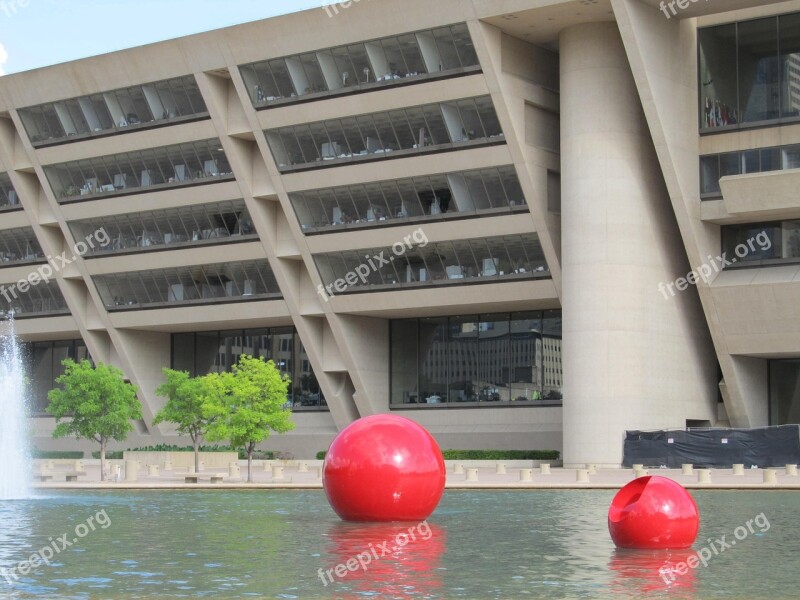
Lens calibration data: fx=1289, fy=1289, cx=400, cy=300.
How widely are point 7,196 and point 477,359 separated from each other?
101ft

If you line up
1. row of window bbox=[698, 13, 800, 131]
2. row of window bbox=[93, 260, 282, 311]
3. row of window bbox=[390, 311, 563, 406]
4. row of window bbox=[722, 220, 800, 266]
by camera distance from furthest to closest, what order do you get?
row of window bbox=[93, 260, 282, 311] < row of window bbox=[390, 311, 563, 406] < row of window bbox=[722, 220, 800, 266] < row of window bbox=[698, 13, 800, 131]

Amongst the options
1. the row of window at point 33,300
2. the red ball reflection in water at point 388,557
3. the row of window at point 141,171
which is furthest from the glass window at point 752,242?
the row of window at point 33,300

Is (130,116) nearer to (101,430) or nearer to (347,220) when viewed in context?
(347,220)

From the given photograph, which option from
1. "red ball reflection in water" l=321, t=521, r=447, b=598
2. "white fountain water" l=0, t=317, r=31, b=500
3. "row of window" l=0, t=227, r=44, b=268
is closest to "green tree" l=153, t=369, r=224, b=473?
"white fountain water" l=0, t=317, r=31, b=500

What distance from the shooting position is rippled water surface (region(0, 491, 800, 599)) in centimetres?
1681

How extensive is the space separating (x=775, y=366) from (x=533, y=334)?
1235 cm

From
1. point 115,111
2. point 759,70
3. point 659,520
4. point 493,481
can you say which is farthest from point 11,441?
point 759,70

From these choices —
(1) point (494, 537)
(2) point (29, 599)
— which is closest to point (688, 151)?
(1) point (494, 537)

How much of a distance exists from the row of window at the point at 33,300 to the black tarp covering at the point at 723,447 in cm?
3892

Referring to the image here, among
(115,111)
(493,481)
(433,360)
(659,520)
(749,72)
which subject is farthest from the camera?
(433,360)

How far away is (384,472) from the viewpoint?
24.9m

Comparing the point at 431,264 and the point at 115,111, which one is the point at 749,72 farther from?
the point at 115,111

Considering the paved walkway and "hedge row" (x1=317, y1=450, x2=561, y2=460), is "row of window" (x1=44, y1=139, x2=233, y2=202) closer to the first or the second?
the paved walkway

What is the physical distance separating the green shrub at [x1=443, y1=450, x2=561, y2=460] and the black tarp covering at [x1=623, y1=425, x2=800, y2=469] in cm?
718
